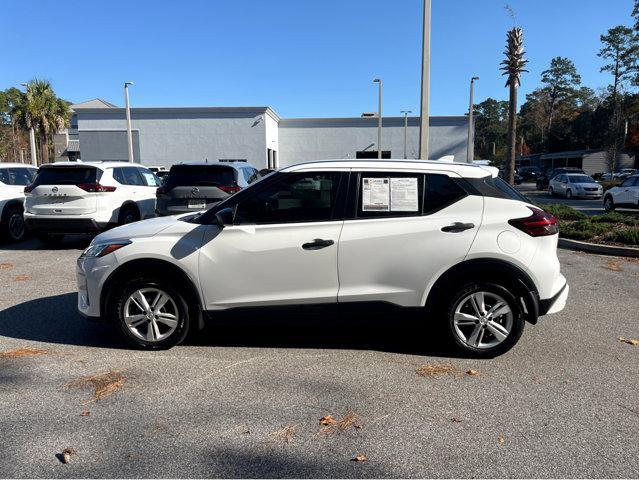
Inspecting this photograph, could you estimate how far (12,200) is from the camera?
10633mm

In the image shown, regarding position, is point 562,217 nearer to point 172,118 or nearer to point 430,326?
point 430,326

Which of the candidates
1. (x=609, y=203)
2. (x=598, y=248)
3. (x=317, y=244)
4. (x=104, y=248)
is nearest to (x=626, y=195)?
(x=609, y=203)

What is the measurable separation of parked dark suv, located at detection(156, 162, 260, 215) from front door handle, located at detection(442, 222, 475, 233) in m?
5.37

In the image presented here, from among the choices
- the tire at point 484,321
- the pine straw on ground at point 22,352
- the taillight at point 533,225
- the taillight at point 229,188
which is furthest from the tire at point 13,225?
the taillight at point 533,225

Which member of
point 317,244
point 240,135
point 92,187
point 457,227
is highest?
point 240,135

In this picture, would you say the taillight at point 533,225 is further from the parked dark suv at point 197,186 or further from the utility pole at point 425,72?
the utility pole at point 425,72

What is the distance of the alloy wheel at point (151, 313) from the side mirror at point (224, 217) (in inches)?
32.3

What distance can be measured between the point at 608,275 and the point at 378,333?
4.78 meters

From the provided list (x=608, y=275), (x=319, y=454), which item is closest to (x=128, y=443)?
→ (x=319, y=454)

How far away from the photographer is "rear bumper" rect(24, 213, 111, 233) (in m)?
9.47

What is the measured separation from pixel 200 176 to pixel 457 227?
599cm

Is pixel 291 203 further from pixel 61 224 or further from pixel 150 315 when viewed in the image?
pixel 61 224

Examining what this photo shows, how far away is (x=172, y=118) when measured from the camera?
39.4 m

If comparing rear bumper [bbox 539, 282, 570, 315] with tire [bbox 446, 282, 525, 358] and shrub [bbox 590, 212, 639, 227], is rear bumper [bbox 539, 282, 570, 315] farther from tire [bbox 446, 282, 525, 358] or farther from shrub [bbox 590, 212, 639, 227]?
shrub [bbox 590, 212, 639, 227]
